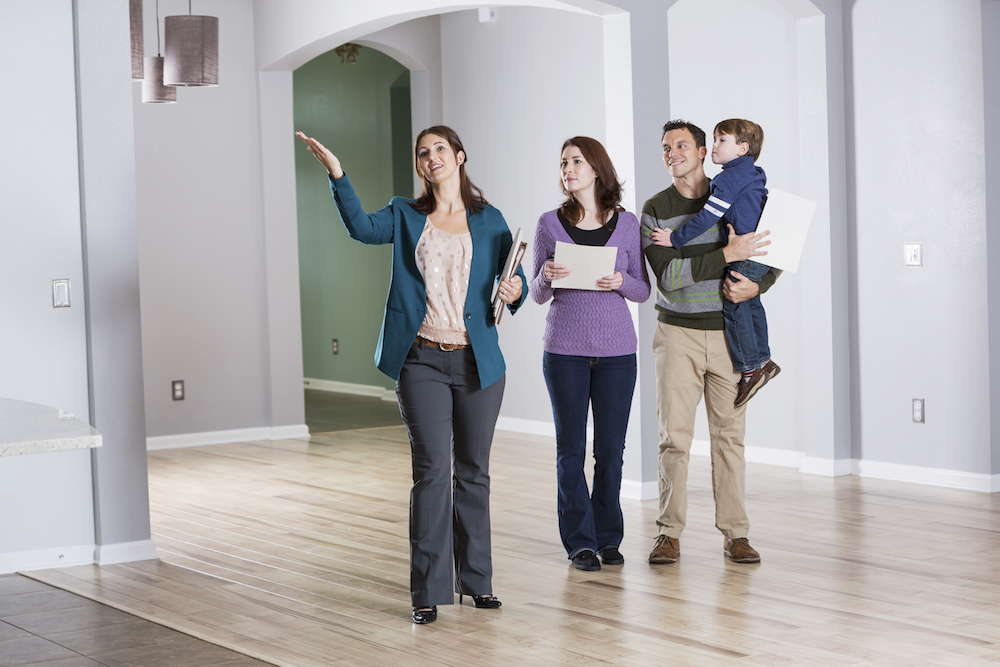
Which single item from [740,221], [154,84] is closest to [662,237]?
[740,221]

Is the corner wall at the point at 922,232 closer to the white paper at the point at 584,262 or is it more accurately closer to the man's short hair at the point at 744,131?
the man's short hair at the point at 744,131

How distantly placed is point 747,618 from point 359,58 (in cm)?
756

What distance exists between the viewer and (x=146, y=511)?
4.29 metres

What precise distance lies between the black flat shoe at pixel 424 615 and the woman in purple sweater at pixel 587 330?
750 mm

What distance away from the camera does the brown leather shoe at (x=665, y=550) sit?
12.9 feet

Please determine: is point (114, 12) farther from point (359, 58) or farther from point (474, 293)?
point (359, 58)

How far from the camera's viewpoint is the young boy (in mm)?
3754

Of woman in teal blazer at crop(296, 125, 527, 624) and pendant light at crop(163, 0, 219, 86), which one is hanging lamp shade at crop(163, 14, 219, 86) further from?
woman in teal blazer at crop(296, 125, 527, 624)

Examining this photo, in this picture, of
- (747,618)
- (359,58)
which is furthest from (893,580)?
(359,58)

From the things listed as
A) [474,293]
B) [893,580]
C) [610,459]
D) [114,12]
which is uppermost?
[114,12]

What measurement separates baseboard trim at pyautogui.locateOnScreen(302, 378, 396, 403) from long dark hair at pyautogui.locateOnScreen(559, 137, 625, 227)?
19.0ft

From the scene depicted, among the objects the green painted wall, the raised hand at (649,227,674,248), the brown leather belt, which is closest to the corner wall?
the raised hand at (649,227,674,248)

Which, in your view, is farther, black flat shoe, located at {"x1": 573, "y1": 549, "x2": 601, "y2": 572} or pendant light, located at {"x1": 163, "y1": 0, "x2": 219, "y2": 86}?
pendant light, located at {"x1": 163, "y1": 0, "x2": 219, "y2": 86}

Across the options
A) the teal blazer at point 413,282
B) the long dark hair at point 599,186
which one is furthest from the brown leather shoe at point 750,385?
the teal blazer at point 413,282
